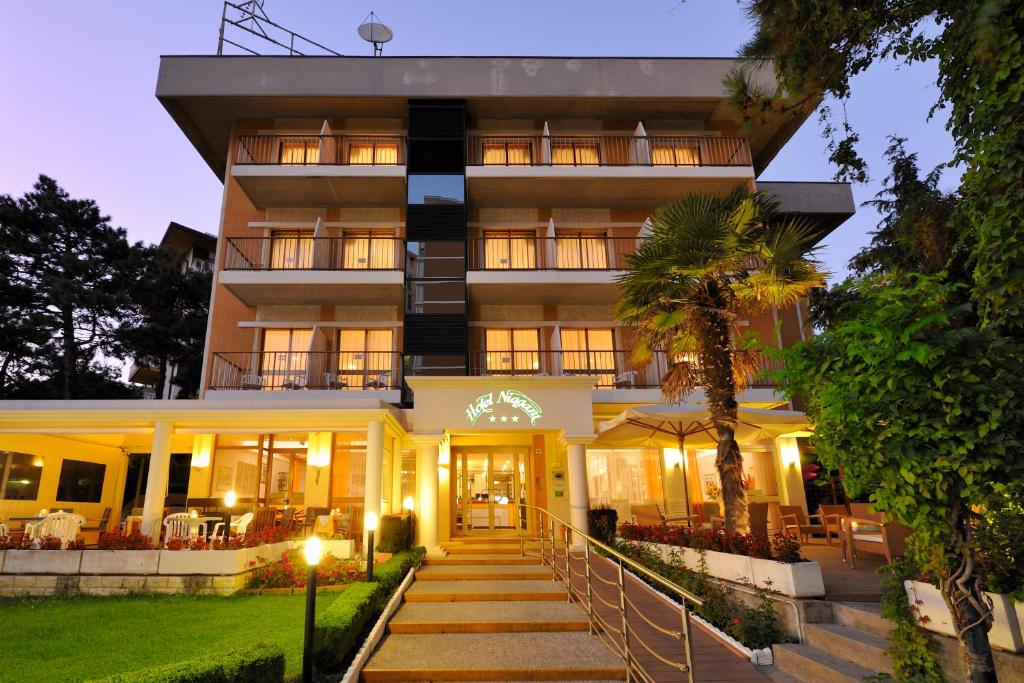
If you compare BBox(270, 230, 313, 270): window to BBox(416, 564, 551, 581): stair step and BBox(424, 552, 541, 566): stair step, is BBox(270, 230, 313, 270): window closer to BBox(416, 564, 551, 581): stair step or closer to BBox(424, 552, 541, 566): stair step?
BBox(424, 552, 541, 566): stair step

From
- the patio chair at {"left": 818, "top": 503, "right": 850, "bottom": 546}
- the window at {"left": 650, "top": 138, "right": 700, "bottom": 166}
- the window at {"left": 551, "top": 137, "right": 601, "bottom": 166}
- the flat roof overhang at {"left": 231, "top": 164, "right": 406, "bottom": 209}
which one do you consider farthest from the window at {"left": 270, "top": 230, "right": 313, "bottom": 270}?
the patio chair at {"left": 818, "top": 503, "right": 850, "bottom": 546}

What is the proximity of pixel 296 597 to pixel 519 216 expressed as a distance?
1302cm

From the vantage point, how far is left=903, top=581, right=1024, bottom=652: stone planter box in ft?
13.9

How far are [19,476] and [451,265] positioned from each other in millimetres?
12146

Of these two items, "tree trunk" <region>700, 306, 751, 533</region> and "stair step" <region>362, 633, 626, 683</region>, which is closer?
"stair step" <region>362, 633, 626, 683</region>

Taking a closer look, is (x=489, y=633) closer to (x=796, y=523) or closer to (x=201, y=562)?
(x=201, y=562)

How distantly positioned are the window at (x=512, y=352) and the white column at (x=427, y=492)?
4.01 metres

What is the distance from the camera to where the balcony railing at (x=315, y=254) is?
1719cm

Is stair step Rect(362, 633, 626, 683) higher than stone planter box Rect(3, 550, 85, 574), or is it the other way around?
stone planter box Rect(3, 550, 85, 574)

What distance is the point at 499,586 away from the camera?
30.9 feet

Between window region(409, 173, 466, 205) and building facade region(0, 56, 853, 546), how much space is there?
51 mm

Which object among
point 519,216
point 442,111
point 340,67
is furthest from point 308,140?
point 519,216

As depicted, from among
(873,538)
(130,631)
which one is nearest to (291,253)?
(130,631)

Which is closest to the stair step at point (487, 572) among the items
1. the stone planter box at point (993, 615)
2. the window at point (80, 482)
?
the stone planter box at point (993, 615)
